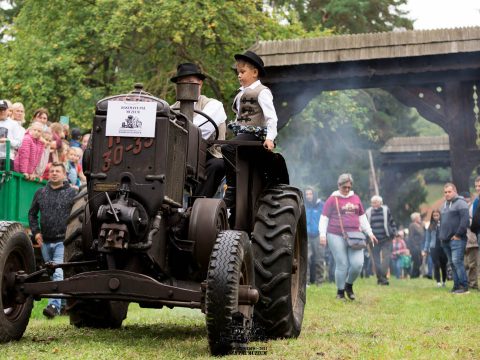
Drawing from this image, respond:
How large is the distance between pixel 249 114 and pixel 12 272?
8.31 ft

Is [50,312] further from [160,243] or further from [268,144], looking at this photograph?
[268,144]

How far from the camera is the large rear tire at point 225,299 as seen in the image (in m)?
6.83

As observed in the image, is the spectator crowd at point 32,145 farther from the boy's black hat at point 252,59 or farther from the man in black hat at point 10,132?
the boy's black hat at point 252,59

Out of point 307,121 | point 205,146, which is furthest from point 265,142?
point 307,121

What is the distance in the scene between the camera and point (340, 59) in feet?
68.2

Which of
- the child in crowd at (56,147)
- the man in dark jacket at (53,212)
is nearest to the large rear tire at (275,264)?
the man in dark jacket at (53,212)

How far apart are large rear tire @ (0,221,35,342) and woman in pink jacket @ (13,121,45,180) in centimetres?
528

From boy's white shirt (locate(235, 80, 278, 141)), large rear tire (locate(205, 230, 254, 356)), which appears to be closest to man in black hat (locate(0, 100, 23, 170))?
boy's white shirt (locate(235, 80, 278, 141))

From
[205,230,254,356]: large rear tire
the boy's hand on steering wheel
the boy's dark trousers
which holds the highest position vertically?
the boy's hand on steering wheel

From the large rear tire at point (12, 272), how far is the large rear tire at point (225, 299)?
166 centimetres

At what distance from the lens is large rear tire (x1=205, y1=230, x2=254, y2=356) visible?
6.83 meters

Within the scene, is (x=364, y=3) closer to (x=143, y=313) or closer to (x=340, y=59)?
(x=340, y=59)

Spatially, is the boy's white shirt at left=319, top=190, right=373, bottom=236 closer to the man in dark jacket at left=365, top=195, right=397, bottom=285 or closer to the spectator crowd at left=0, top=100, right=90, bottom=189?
the spectator crowd at left=0, top=100, right=90, bottom=189

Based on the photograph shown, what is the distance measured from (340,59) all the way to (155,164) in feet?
45.7
